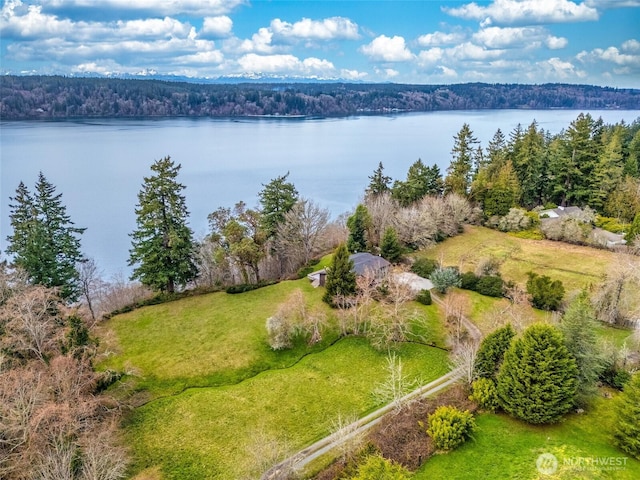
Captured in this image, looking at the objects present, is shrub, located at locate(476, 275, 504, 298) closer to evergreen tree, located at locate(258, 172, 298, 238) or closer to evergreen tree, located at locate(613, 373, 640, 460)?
evergreen tree, located at locate(613, 373, 640, 460)

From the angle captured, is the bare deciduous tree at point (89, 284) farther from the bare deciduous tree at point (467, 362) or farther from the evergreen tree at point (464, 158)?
the evergreen tree at point (464, 158)

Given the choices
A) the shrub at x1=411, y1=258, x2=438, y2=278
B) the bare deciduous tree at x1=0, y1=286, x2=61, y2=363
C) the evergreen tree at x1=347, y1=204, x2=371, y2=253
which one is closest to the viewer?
the bare deciduous tree at x1=0, y1=286, x2=61, y2=363

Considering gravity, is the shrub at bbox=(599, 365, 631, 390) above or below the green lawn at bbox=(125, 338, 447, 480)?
above

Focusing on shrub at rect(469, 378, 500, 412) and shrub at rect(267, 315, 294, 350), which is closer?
shrub at rect(469, 378, 500, 412)

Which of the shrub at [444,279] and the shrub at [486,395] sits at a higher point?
the shrub at [444,279]

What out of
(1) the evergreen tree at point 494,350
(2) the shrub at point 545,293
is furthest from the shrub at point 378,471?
(2) the shrub at point 545,293

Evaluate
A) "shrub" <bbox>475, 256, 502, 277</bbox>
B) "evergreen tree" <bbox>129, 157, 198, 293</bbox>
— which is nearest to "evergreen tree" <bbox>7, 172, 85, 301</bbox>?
"evergreen tree" <bbox>129, 157, 198, 293</bbox>

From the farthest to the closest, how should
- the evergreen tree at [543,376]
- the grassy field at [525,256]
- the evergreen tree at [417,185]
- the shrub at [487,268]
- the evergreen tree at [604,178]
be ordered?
the evergreen tree at [604,178] → the evergreen tree at [417,185] → the grassy field at [525,256] → the shrub at [487,268] → the evergreen tree at [543,376]
